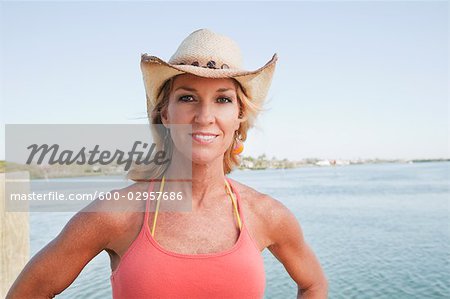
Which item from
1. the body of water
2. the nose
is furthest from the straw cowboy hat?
the body of water

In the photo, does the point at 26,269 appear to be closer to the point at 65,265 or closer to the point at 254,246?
the point at 65,265

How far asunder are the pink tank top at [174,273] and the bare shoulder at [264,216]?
220mm

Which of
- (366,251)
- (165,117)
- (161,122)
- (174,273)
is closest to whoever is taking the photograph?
(174,273)

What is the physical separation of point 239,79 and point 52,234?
49.9 feet

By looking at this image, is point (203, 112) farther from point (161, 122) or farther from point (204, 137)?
point (161, 122)

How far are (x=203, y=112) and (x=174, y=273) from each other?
59cm

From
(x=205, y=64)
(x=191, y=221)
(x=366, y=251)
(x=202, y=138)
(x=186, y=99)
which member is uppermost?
(x=205, y=64)

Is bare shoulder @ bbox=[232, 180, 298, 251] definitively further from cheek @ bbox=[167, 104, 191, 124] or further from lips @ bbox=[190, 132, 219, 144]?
cheek @ bbox=[167, 104, 191, 124]

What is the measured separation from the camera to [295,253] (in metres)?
2.11

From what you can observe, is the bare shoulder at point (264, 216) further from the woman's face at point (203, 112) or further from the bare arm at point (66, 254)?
the bare arm at point (66, 254)

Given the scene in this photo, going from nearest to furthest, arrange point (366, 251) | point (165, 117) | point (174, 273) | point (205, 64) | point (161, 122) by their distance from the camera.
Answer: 1. point (174, 273)
2. point (205, 64)
3. point (165, 117)
4. point (161, 122)
5. point (366, 251)

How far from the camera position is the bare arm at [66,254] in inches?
66.6

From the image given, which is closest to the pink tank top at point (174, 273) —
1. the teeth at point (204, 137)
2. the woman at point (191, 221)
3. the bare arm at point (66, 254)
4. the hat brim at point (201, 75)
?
the woman at point (191, 221)

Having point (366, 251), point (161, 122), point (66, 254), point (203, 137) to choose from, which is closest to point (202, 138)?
point (203, 137)
